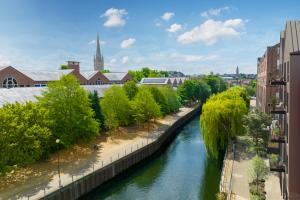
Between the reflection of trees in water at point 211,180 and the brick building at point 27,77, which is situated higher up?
the brick building at point 27,77

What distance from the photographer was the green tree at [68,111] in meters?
38.8

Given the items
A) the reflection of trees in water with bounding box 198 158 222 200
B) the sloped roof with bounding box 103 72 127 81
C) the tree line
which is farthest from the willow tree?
the sloped roof with bounding box 103 72 127 81

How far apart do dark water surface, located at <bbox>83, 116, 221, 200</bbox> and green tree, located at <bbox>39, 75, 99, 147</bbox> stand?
825 centimetres

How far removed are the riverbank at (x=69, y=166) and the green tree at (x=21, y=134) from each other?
7.13ft

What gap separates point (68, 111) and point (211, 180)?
19954 mm

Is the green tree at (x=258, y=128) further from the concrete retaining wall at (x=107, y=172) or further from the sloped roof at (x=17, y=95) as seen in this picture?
the sloped roof at (x=17, y=95)

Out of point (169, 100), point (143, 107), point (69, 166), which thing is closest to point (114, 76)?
point (169, 100)

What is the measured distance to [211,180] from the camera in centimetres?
3488

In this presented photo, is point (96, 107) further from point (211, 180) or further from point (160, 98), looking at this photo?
point (211, 180)

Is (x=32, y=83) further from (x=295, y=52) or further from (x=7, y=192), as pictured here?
(x=295, y=52)

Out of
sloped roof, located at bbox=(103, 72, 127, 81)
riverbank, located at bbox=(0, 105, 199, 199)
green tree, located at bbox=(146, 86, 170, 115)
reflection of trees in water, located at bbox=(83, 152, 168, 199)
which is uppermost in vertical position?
sloped roof, located at bbox=(103, 72, 127, 81)

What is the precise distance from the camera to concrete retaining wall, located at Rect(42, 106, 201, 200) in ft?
94.3

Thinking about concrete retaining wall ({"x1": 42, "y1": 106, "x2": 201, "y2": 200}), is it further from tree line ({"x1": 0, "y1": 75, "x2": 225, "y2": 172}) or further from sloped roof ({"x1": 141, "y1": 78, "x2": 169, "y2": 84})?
sloped roof ({"x1": 141, "y1": 78, "x2": 169, "y2": 84})

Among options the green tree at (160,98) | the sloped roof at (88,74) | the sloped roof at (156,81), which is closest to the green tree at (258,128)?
the green tree at (160,98)
